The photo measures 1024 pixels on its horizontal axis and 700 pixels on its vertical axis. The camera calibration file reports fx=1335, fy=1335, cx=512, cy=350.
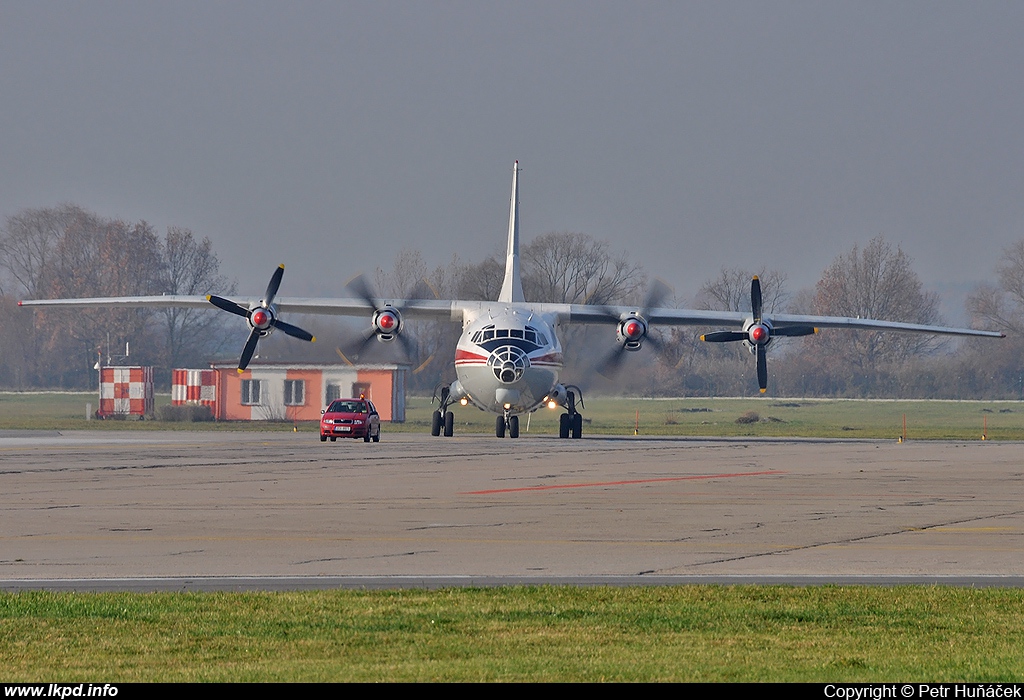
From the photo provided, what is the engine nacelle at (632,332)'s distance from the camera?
5056 centimetres

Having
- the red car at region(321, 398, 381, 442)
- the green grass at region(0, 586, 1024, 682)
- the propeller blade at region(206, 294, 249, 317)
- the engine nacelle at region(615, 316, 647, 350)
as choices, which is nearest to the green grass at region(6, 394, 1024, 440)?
the engine nacelle at region(615, 316, 647, 350)

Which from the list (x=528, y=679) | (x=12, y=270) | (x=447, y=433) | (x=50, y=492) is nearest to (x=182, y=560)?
(x=528, y=679)

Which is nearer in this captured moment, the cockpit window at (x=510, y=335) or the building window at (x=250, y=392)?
the cockpit window at (x=510, y=335)

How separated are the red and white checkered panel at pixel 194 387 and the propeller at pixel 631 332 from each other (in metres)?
27.7

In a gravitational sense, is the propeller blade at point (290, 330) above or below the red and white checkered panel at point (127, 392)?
above

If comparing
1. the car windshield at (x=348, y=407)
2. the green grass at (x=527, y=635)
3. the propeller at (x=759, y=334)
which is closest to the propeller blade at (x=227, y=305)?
the car windshield at (x=348, y=407)

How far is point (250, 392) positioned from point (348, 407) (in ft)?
73.5

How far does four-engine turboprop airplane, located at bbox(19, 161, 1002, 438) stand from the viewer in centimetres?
4678

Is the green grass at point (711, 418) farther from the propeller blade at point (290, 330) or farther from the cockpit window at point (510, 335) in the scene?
the cockpit window at point (510, 335)

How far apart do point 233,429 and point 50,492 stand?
3614 cm

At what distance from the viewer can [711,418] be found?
274 feet

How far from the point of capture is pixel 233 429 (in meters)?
59.4

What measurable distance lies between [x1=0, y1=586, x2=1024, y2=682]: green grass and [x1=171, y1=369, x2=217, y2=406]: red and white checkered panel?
62287 mm

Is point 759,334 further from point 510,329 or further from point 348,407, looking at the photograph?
point 348,407
